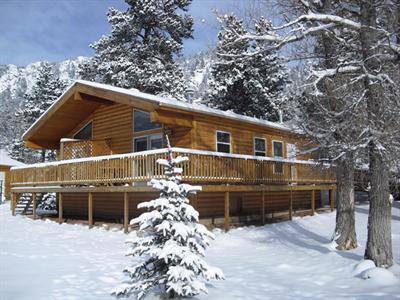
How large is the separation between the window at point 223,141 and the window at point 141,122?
95.5 inches

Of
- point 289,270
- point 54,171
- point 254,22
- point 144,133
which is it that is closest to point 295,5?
point 254,22

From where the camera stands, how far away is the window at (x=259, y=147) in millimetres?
19219

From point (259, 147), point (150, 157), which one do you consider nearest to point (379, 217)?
point (150, 157)

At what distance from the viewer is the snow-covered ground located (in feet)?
24.7

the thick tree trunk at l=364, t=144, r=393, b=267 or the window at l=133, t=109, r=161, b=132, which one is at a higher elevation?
the window at l=133, t=109, r=161, b=132

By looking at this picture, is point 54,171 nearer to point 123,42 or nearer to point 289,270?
point 289,270

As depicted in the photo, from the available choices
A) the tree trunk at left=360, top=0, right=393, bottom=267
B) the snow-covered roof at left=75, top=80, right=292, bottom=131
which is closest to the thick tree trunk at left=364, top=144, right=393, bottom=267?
the tree trunk at left=360, top=0, right=393, bottom=267

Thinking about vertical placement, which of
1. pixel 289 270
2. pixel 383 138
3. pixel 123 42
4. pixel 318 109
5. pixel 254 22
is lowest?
pixel 289 270

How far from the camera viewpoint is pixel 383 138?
826cm

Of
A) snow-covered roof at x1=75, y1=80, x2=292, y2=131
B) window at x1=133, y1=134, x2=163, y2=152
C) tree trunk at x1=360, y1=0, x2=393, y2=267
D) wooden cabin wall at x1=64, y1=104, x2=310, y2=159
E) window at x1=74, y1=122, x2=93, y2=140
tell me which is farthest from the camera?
window at x1=74, y1=122, x2=93, y2=140

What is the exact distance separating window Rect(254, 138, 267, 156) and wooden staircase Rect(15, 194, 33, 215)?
1137 cm

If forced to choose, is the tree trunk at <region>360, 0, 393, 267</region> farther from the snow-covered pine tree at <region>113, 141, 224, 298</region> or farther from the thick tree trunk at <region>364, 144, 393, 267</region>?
the snow-covered pine tree at <region>113, 141, 224, 298</region>

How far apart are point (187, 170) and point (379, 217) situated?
19.9 ft

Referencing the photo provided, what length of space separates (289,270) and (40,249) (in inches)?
259
